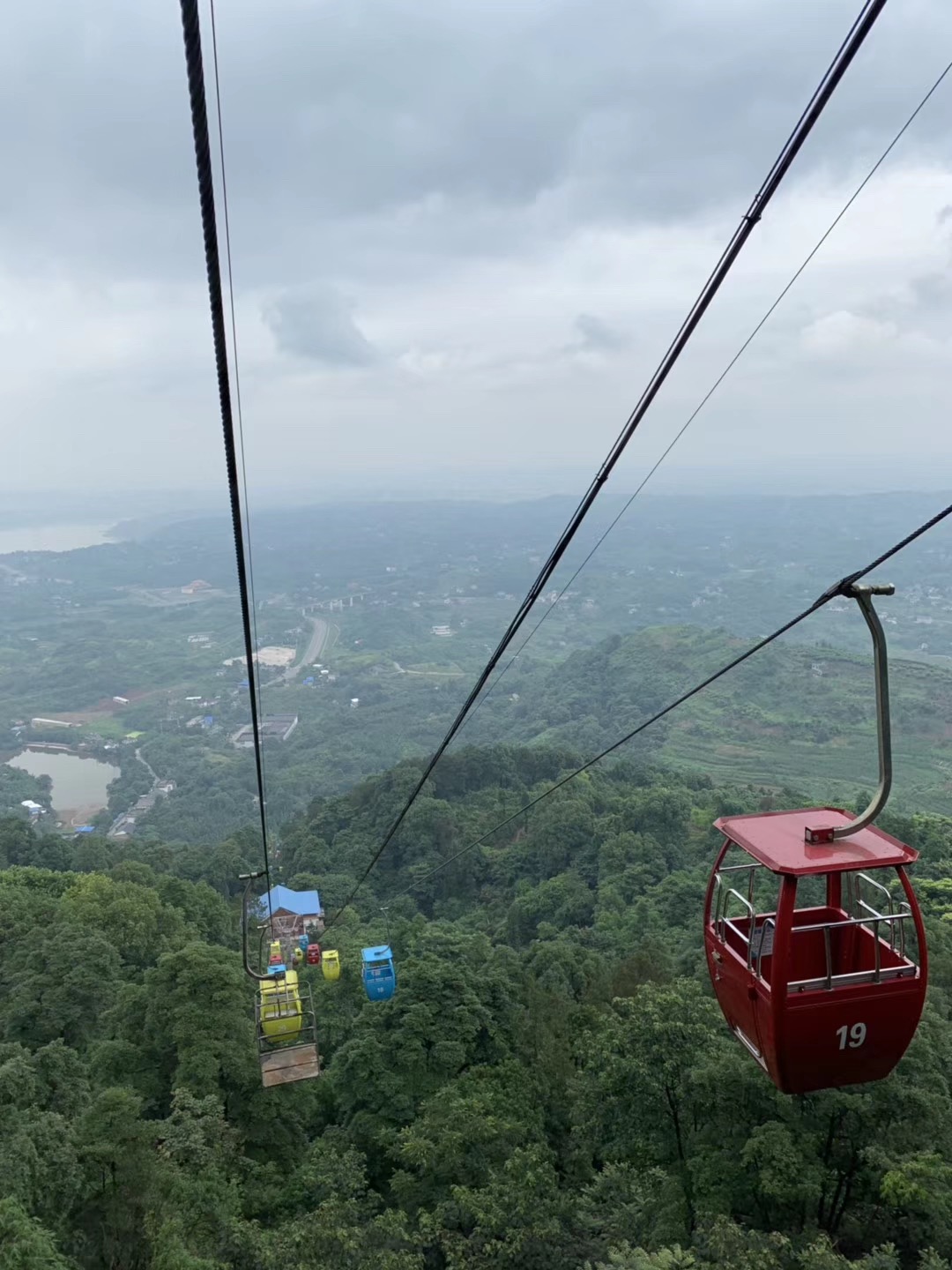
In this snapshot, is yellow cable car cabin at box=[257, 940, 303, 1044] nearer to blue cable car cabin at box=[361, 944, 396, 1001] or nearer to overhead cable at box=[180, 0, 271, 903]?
blue cable car cabin at box=[361, 944, 396, 1001]

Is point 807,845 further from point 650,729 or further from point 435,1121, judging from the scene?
point 650,729

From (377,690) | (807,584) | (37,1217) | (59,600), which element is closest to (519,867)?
(37,1217)

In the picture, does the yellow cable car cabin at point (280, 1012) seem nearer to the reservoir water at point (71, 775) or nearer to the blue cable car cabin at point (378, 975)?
the blue cable car cabin at point (378, 975)

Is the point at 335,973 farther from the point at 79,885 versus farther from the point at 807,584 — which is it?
the point at 807,584

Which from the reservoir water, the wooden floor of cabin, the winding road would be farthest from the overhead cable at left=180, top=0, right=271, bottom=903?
the winding road

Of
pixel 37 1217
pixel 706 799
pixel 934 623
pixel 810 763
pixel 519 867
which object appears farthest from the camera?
pixel 934 623

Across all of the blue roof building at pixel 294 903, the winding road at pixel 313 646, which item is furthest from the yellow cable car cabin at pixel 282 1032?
the winding road at pixel 313 646

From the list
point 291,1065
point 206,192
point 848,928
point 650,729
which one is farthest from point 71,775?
point 206,192
